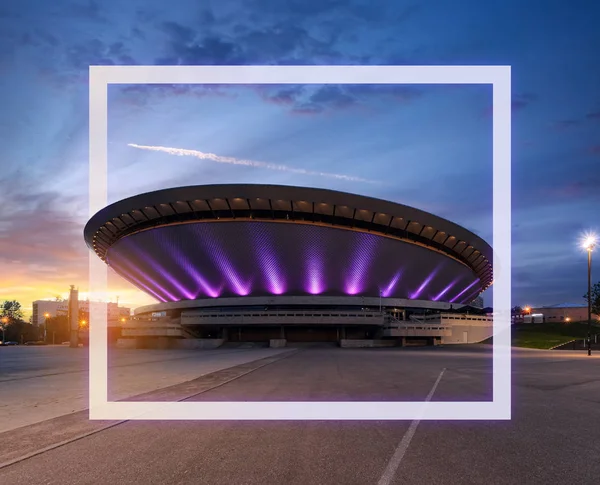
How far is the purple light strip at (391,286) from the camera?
5572cm

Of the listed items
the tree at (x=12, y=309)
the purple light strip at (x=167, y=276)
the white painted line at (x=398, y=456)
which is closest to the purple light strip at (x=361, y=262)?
the purple light strip at (x=167, y=276)

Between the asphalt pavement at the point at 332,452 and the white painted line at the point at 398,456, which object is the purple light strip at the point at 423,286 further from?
the white painted line at the point at 398,456

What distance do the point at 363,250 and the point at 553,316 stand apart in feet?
278

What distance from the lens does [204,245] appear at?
50906 mm

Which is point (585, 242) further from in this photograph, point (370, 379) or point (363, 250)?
point (370, 379)

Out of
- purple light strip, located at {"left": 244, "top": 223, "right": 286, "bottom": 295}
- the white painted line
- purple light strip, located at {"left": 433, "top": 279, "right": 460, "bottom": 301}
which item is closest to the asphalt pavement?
the white painted line

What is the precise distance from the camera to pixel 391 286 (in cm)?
5656

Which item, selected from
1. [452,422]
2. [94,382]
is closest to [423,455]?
[452,422]

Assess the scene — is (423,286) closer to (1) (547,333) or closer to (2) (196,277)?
(1) (547,333)

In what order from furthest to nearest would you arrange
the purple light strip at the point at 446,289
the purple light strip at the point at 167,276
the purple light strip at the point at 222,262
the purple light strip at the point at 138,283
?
the purple light strip at the point at 138,283 < the purple light strip at the point at 446,289 < the purple light strip at the point at 167,276 < the purple light strip at the point at 222,262

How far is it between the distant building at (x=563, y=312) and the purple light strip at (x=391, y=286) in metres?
72.9

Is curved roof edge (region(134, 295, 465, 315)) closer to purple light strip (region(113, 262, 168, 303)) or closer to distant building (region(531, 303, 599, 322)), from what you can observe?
purple light strip (region(113, 262, 168, 303))

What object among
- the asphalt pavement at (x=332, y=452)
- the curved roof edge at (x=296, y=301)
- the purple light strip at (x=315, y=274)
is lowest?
the curved roof edge at (x=296, y=301)

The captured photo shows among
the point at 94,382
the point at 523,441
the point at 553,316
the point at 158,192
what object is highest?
the point at 158,192
